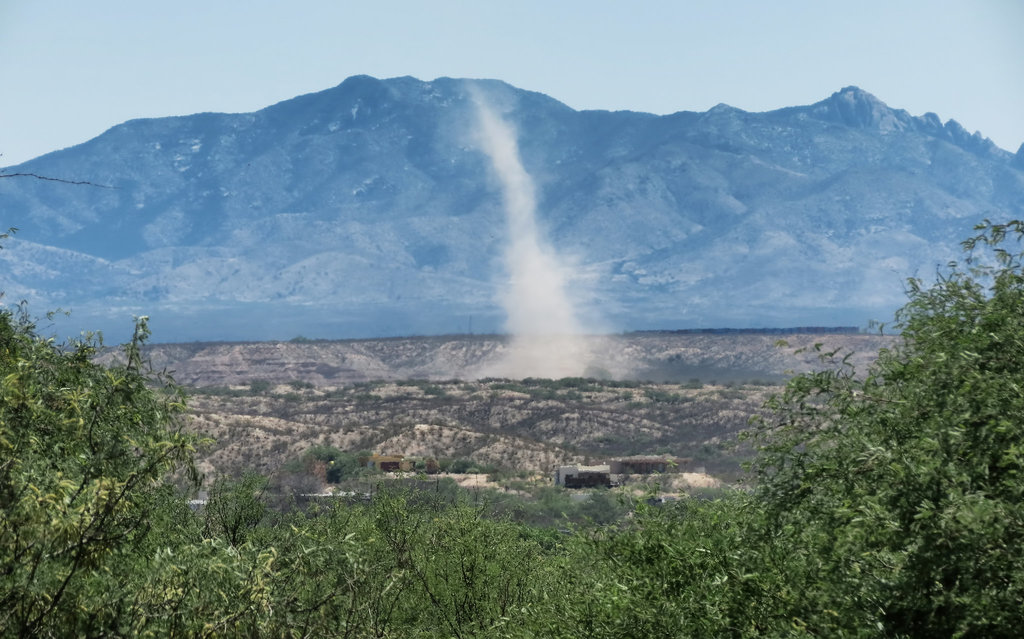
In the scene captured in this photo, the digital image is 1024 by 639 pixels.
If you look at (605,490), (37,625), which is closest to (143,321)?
(37,625)

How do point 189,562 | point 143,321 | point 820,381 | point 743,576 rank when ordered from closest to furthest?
point 189,562, point 143,321, point 743,576, point 820,381

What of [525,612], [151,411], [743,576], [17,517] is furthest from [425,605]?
[17,517]

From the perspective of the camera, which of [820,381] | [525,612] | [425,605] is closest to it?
[525,612]

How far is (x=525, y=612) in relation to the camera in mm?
23016

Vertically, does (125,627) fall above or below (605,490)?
above

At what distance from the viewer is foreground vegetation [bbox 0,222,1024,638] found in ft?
42.9

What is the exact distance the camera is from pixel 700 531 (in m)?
25.3

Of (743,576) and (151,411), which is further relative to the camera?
(151,411)

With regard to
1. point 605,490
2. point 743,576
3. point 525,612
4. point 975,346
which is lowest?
point 605,490

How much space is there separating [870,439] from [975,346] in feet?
8.08

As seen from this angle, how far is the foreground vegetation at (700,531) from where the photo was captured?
13062 millimetres

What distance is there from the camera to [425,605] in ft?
125

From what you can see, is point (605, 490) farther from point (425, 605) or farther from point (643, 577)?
point (643, 577)

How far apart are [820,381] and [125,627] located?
16.8 m
